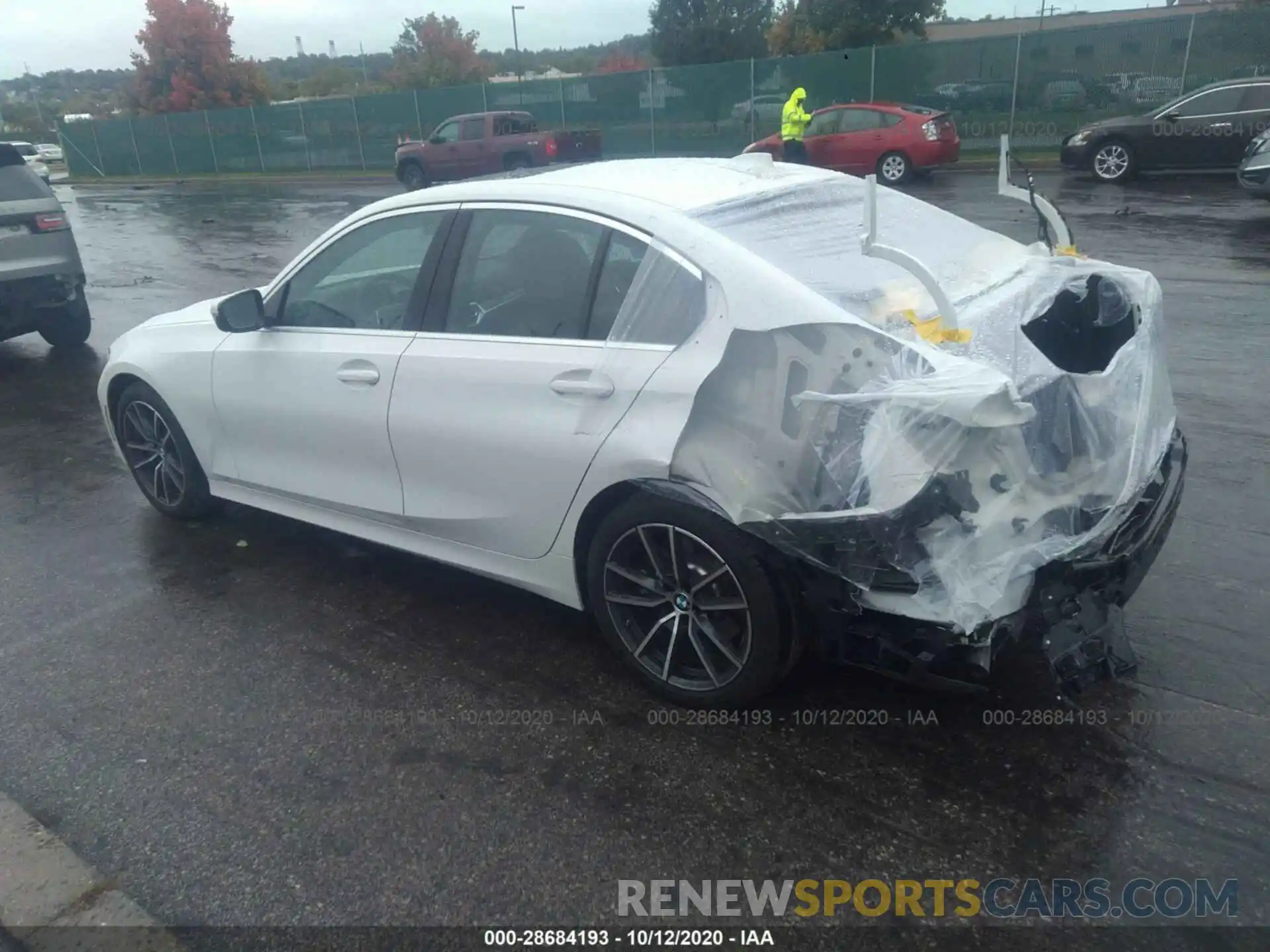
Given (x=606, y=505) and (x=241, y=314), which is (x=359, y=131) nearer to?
(x=241, y=314)

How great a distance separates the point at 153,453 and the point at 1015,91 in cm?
2287

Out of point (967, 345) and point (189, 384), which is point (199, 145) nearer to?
point (189, 384)

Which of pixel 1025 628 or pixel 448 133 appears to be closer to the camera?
pixel 1025 628

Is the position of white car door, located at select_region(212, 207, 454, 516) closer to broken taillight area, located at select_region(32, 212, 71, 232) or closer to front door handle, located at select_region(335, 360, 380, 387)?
front door handle, located at select_region(335, 360, 380, 387)

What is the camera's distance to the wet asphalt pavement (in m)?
2.68

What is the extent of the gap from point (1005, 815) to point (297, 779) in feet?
6.91

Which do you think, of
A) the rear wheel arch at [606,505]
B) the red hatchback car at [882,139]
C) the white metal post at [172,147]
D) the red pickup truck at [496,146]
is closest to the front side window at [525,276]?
the rear wheel arch at [606,505]

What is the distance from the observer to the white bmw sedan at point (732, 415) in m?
2.73

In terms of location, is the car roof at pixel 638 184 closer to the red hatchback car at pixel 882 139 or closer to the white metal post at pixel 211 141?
→ the red hatchback car at pixel 882 139

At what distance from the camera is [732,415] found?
9.74 feet

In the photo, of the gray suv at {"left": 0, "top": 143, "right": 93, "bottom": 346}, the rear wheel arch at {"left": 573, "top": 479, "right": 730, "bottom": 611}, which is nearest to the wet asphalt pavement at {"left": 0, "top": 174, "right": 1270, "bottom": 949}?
the rear wheel arch at {"left": 573, "top": 479, "right": 730, "bottom": 611}

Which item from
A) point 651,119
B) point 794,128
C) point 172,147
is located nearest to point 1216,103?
point 794,128

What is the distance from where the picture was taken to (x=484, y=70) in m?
61.6

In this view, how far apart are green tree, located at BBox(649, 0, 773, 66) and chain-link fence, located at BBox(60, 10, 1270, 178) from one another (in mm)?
14070
